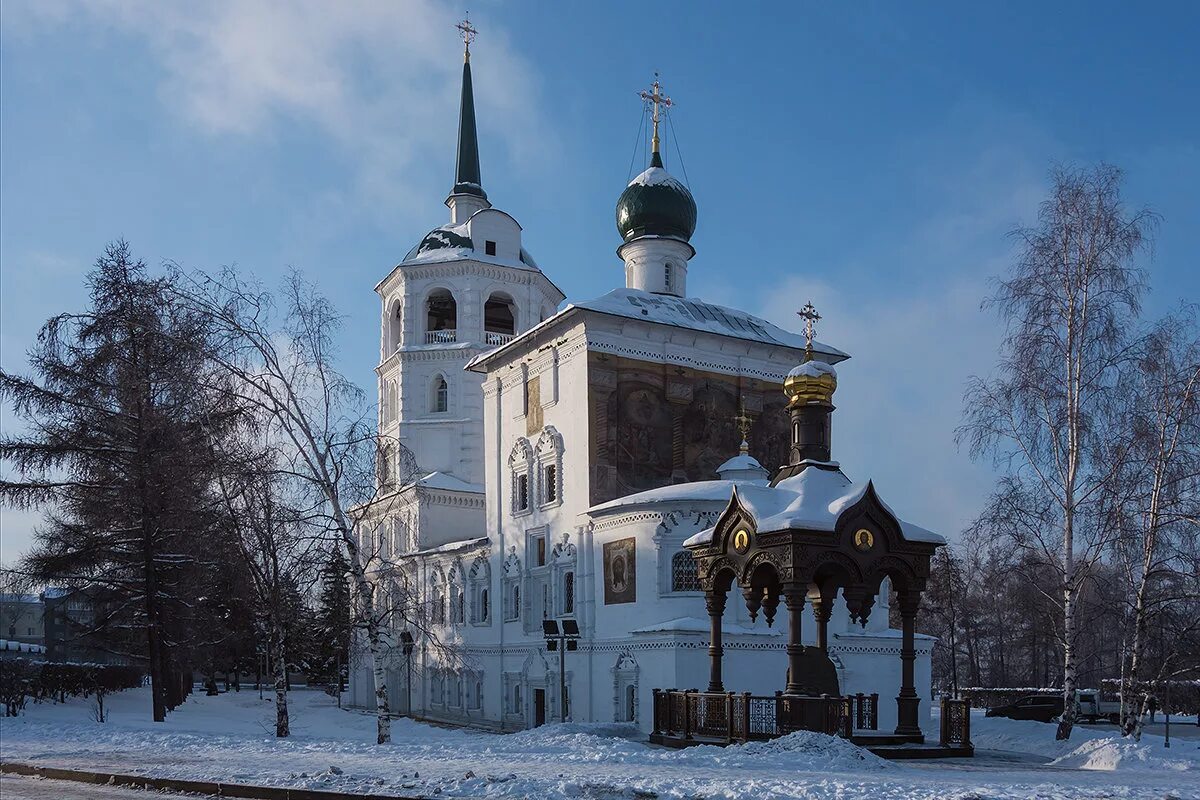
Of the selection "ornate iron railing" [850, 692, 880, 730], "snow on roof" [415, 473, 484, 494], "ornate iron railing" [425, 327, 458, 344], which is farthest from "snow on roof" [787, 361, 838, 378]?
"ornate iron railing" [425, 327, 458, 344]

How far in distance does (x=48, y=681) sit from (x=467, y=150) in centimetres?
2536

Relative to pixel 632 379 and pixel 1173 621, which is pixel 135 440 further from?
pixel 1173 621

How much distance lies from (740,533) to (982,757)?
190 inches

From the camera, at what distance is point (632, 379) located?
30.8 meters

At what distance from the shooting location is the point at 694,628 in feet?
85.5

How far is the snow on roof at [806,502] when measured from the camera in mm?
16953

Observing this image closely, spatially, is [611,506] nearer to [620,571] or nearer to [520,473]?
[620,571]

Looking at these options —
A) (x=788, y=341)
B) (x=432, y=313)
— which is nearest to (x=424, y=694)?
(x=432, y=313)

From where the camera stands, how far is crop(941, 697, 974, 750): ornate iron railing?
17.3 meters

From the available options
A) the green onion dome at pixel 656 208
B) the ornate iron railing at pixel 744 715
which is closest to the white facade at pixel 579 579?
the green onion dome at pixel 656 208

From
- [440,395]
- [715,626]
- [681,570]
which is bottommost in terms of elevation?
[715,626]

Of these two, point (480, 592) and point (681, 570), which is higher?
point (681, 570)

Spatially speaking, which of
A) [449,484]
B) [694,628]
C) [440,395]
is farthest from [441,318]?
[694,628]

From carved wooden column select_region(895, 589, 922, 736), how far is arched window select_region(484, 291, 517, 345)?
26.8m
